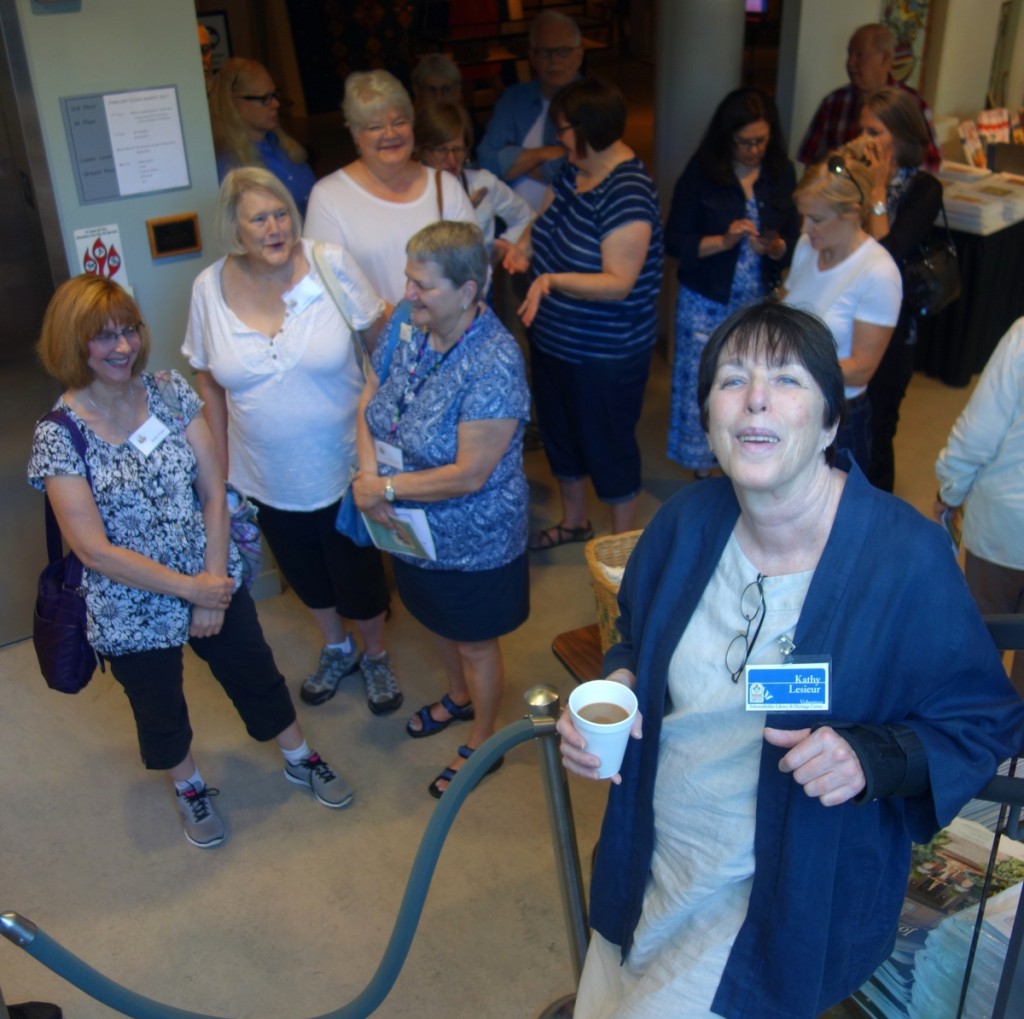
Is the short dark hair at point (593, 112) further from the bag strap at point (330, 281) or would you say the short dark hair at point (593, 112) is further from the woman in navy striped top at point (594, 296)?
the bag strap at point (330, 281)

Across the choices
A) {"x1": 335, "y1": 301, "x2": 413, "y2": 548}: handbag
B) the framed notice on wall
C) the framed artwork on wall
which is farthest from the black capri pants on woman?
the framed artwork on wall

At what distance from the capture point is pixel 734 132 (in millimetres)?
4277

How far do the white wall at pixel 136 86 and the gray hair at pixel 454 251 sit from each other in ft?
4.39

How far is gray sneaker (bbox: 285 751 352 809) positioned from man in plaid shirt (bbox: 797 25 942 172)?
3.60 m

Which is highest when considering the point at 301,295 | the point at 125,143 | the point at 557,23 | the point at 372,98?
the point at 557,23

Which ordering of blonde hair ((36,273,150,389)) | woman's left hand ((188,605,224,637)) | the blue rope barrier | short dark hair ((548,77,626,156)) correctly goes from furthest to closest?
short dark hair ((548,77,626,156)) → woman's left hand ((188,605,224,637)) → blonde hair ((36,273,150,389)) → the blue rope barrier

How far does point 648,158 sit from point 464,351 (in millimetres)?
8093

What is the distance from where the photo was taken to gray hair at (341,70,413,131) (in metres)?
3.65

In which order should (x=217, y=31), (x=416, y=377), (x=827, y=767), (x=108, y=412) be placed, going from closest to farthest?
(x=827, y=767)
(x=108, y=412)
(x=416, y=377)
(x=217, y=31)

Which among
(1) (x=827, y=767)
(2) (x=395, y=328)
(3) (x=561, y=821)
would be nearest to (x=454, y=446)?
(2) (x=395, y=328)

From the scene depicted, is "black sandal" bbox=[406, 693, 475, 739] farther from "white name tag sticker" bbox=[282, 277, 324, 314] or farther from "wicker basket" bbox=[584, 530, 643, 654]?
"white name tag sticker" bbox=[282, 277, 324, 314]

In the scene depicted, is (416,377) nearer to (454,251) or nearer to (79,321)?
(454,251)

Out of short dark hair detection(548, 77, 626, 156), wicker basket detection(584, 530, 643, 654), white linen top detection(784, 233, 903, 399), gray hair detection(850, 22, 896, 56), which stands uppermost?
gray hair detection(850, 22, 896, 56)

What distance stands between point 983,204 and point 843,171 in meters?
2.49
